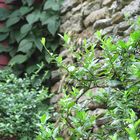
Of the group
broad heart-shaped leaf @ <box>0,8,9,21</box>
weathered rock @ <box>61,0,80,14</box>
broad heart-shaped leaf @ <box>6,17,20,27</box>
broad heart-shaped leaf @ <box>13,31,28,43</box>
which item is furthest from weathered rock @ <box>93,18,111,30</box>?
broad heart-shaped leaf @ <box>0,8,9,21</box>

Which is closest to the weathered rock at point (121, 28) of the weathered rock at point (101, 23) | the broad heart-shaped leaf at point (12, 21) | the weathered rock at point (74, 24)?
the weathered rock at point (101, 23)

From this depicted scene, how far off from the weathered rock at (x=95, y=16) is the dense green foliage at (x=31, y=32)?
1.53ft

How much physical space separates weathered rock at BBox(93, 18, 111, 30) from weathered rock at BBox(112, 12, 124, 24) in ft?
0.19

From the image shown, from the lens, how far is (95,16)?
3.08 m

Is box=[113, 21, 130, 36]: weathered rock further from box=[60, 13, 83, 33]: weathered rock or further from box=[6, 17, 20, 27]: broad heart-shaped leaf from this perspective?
box=[6, 17, 20, 27]: broad heart-shaped leaf

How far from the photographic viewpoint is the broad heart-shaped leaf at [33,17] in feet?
12.1

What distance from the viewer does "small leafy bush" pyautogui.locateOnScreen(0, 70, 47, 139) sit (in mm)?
2939

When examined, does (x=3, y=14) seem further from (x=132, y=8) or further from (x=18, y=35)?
(x=132, y=8)

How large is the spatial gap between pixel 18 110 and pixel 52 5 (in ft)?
3.80

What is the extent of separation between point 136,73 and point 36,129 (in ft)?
5.23

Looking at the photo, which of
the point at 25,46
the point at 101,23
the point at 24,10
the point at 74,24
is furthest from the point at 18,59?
the point at 101,23

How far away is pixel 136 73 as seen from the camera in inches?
61.9

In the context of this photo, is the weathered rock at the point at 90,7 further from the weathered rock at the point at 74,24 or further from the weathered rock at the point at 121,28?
the weathered rock at the point at 121,28

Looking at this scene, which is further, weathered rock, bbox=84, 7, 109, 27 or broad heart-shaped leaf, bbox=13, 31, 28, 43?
broad heart-shaped leaf, bbox=13, 31, 28, 43
